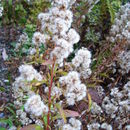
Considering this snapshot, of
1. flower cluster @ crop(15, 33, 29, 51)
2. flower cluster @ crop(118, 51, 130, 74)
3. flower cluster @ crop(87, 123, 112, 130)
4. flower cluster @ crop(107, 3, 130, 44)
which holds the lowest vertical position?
flower cluster @ crop(87, 123, 112, 130)

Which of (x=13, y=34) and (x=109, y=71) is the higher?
(x=13, y=34)

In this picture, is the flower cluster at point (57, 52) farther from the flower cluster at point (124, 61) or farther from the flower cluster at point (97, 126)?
the flower cluster at point (124, 61)

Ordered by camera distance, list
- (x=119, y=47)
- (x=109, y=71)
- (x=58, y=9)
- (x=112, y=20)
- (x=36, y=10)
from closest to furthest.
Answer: (x=58, y=9)
(x=119, y=47)
(x=109, y=71)
(x=112, y=20)
(x=36, y=10)

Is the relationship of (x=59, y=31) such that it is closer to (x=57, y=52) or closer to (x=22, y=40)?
(x=57, y=52)

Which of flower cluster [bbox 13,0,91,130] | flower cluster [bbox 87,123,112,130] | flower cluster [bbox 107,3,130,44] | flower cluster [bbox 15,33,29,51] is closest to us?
flower cluster [bbox 13,0,91,130]

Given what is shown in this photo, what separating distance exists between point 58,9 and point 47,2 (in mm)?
2996

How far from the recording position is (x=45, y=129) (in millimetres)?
2375

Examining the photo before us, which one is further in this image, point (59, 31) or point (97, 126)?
point (97, 126)

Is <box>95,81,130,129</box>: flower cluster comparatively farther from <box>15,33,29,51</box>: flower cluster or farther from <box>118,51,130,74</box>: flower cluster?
<box>15,33,29,51</box>: flower cluster

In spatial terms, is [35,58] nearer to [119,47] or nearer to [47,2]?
[119,47]

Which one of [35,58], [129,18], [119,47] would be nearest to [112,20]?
[129,18]

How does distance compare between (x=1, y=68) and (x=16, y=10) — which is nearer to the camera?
(x=1, y=68)

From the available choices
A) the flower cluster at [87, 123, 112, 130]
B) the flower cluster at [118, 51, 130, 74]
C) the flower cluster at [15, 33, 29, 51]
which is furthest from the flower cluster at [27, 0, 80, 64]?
the flower cluster at [118, 51, 130, 74]

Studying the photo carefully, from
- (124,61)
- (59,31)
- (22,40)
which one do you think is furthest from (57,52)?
(124,61)
